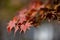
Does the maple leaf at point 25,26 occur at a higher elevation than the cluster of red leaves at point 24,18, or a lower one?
lower

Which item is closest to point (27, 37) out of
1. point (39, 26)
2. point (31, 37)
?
point (31, 37)

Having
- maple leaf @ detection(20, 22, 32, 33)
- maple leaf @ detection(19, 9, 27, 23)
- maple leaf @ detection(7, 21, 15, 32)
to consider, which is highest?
maple leaf @ detection(19, 9, 27, 23)

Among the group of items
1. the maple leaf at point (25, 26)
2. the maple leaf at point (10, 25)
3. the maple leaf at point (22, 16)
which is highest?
the maple leaf at point (22, 16)

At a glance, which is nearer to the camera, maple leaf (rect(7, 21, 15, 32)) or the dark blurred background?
the dark blurred background

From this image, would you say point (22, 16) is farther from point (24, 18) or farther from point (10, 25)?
point (10, 25)

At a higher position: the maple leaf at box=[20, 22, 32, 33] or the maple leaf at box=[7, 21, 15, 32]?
the maple leaf at box=[7, 21, 15, 32]

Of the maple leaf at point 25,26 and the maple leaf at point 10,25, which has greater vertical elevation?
the maple leaf at point 10,25

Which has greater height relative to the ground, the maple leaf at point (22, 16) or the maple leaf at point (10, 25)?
the maple leaf at point (22, 16)

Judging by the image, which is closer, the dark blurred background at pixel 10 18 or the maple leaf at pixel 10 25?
the dark blurred background at pixel 10 18

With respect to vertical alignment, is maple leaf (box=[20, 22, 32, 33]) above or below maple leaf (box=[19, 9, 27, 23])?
below

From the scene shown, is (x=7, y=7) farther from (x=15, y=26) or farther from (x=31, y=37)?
(x=31, y=37)

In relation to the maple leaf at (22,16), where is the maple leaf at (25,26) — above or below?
below
